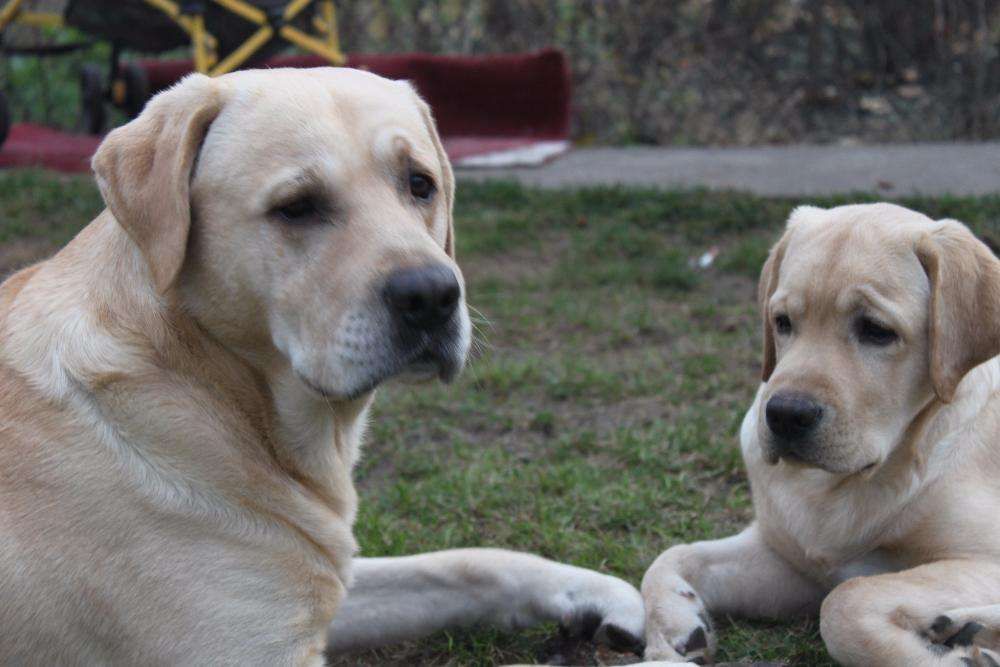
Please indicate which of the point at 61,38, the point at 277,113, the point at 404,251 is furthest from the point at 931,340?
the point at 61,38

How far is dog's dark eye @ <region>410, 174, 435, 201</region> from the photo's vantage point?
115 inches

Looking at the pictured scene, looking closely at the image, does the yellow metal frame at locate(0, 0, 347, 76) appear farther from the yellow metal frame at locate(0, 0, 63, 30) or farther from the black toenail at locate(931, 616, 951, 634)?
the black toenail at locate(931, 616, 951, 634)

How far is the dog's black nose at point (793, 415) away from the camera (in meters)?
3.12

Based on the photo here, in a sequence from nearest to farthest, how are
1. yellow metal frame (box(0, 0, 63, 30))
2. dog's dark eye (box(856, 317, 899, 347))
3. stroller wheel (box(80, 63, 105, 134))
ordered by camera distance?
1. dog's dark eye (box(856, 317, 899, 347))
2. yellow metal frame (box(0, 0, 63, 30))
3. stroller wheel (box(80, 63, 105, 134))

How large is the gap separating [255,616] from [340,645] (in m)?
0.83

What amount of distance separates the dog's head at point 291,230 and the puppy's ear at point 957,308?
4.21 feet

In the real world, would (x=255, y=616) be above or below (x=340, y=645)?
above

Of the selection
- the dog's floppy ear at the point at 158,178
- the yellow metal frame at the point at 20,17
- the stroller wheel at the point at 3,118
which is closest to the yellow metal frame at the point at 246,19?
the yellow metal frame at the point at 20,17

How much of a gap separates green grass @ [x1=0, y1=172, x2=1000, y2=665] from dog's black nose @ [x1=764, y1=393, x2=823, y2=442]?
570 millimetres

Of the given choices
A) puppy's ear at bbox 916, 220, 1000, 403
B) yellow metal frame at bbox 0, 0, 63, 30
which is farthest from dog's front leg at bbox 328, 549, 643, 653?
yellow metal frame at bbox 0, 0, 63, 30

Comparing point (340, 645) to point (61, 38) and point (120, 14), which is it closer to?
point (120, 14)

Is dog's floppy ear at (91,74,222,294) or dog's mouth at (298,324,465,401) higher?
dog's floppy ear at (91,74,222,294)

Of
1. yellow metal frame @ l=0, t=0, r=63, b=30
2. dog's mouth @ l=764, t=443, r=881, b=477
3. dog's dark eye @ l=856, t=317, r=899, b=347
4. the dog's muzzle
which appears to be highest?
the dog's muzzle

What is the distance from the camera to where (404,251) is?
2.65 metres
